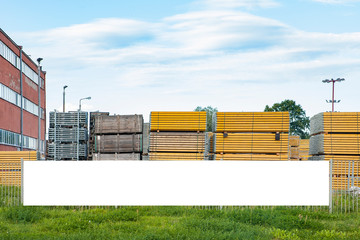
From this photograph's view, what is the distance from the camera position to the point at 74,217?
1109 centimetres

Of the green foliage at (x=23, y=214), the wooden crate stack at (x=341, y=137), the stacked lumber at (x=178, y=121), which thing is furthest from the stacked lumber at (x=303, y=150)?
the green foliage at (x=23, y=214)

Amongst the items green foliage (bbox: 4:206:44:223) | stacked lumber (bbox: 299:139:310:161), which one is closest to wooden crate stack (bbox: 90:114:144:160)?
green foliage (bbox: 4:206:44:223)

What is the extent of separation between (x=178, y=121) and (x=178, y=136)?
68 centimetres

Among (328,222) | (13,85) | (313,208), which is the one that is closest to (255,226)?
(328,222)

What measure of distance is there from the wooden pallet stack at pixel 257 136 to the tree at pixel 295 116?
65.2 meters

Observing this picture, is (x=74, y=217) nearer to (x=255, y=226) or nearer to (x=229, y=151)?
(x=255, y=226)

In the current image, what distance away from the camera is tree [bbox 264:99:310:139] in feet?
274

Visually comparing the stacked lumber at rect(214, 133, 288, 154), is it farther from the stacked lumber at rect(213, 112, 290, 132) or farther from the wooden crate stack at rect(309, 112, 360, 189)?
the wooden crate stack at rect(309, 112, 360, 189)

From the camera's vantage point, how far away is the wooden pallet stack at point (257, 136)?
1894 cm

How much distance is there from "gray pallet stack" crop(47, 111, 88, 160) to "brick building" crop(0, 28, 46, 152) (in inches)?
429

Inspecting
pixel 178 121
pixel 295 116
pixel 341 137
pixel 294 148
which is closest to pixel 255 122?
pixel 178 121

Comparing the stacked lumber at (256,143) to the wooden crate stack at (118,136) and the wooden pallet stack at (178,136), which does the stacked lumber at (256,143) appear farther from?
the wooden crate stack at (118,136)

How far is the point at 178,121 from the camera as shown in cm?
1933

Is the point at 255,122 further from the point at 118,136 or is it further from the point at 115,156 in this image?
the point at 115,156
